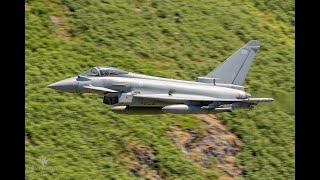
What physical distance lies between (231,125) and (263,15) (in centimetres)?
1374

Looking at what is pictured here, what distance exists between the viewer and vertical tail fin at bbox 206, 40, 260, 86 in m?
40.4

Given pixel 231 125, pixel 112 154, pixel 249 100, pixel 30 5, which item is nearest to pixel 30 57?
pixel 30 5

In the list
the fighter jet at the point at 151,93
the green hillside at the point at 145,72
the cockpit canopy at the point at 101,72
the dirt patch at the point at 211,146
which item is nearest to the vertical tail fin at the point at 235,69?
the fighter jet at the point at 151,93

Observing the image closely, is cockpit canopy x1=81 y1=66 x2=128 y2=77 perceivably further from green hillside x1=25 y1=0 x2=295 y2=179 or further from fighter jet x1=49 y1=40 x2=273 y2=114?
green hillside x1=25 y1=0 x2=295 y2=179

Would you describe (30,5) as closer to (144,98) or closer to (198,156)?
(198,156)

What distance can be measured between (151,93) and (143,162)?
8.58 metres

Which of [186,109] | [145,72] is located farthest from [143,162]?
[186,109]

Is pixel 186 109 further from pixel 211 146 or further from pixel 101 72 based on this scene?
pixel 211 146

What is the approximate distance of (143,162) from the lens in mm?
45875

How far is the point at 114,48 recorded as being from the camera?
5225 centimetres

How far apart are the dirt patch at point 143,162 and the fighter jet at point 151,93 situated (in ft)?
23.6

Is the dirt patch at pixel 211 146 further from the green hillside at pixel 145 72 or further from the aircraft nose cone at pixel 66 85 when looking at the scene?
the aircraft nose cone at pixel 66 85

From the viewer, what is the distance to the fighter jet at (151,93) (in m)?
37.8
